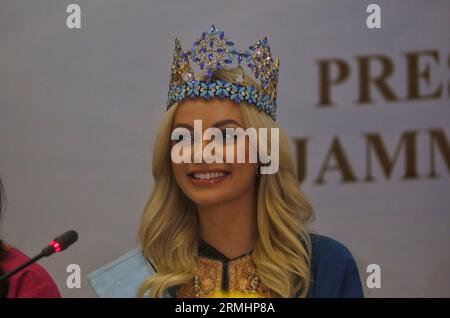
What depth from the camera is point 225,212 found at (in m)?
2.64

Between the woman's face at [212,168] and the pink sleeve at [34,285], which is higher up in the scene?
the woman's face at [212,168]

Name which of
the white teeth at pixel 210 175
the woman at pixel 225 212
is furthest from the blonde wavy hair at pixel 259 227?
the white teeth at pixel 210 175

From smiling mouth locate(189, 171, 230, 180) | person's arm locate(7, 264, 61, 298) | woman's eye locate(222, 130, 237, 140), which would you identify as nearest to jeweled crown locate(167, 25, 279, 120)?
woman's eye locate(222, 130, 237, 140)

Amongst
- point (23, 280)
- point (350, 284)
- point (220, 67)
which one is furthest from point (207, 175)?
point (23, 280)

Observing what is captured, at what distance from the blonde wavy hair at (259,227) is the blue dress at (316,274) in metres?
0.03

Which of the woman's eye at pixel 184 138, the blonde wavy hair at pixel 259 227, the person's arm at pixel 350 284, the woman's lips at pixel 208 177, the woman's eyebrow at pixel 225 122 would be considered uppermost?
the woman's eyebrow at pixel 225 122

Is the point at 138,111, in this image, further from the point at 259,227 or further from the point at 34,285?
the point at 34,285

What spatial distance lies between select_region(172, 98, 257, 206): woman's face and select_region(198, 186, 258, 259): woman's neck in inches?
1.6

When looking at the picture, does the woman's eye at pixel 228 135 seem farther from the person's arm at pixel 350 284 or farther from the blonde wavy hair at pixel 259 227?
the person's arm at pixel 350 284

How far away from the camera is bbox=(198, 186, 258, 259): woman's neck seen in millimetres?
2635

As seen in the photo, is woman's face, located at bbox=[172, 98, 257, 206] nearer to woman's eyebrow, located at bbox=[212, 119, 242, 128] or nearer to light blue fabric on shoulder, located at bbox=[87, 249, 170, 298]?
woman's eyebrow, located at bbox=[212, 119, 242, 128]

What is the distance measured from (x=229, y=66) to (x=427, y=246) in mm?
1040

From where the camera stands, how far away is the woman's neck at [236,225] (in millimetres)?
2635
